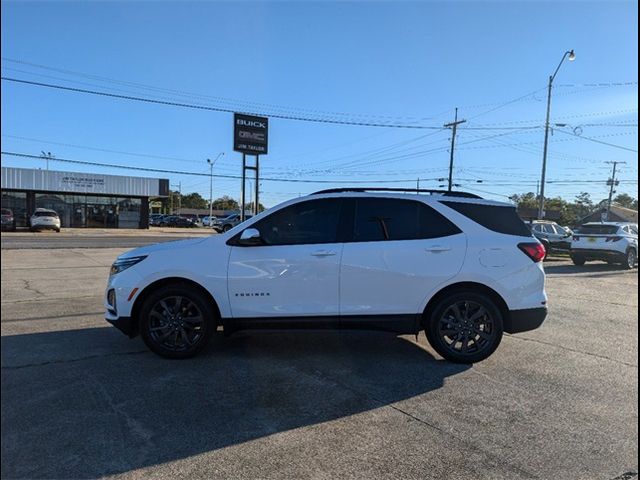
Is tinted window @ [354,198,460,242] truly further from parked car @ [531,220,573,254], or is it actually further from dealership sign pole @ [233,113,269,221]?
parked car @ [531,220,573,254]

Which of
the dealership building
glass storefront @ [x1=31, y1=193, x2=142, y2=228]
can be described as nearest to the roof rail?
the dealership building

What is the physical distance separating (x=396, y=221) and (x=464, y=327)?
4.41 feet

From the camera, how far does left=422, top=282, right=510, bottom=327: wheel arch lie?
5.35m

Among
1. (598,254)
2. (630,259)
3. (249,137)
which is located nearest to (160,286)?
(249,137)

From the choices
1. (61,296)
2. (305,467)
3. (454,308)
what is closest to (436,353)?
(454,308)

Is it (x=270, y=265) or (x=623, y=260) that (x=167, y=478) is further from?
(x=623, y=260)

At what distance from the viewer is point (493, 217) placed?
561cm

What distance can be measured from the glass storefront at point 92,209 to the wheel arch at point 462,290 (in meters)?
47.4

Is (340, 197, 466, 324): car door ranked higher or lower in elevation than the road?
higher

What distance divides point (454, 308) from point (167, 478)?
11.1 feet

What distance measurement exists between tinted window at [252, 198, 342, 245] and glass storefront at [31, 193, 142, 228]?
152 ft

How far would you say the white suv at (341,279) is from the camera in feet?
17.0

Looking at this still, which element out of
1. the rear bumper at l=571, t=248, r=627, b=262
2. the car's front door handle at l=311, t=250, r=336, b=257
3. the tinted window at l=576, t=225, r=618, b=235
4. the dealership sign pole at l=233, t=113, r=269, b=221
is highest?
the dealership sign pole at l=233, t=113, r=269, b=221

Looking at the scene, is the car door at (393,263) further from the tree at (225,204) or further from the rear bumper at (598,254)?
the tree at (225,204)
